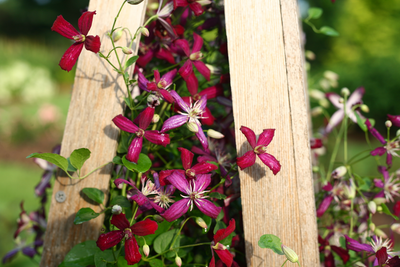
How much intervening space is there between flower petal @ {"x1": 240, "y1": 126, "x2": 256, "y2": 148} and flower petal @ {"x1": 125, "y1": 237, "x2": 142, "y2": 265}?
0.31 meters

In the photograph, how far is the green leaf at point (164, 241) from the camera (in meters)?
0.70

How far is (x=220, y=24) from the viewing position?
35.0 inches

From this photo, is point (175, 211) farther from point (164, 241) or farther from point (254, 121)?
point (254, 121)

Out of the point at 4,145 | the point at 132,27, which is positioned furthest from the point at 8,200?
the point at 132,27

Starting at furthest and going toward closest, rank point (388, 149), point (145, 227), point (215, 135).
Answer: point (388, 149) → point (215, 135) → point (145, 227)

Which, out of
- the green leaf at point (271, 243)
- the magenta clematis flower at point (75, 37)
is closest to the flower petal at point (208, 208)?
the green leaf at point (271, 243)

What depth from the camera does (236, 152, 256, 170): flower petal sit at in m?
0.63

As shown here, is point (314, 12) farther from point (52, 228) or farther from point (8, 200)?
point (8, 200)

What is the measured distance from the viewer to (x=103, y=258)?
26.2 inches

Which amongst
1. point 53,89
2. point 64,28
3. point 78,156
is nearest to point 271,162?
point 78,156

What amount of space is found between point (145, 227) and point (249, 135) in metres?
0.28

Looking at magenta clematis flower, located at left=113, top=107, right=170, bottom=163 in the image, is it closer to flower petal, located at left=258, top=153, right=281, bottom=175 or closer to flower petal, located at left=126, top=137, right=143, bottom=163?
flower petal, located at left=126, top=137, right=143, bottom=163

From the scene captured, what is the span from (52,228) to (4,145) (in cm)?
600

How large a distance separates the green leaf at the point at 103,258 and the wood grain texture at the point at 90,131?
9 centimetres
